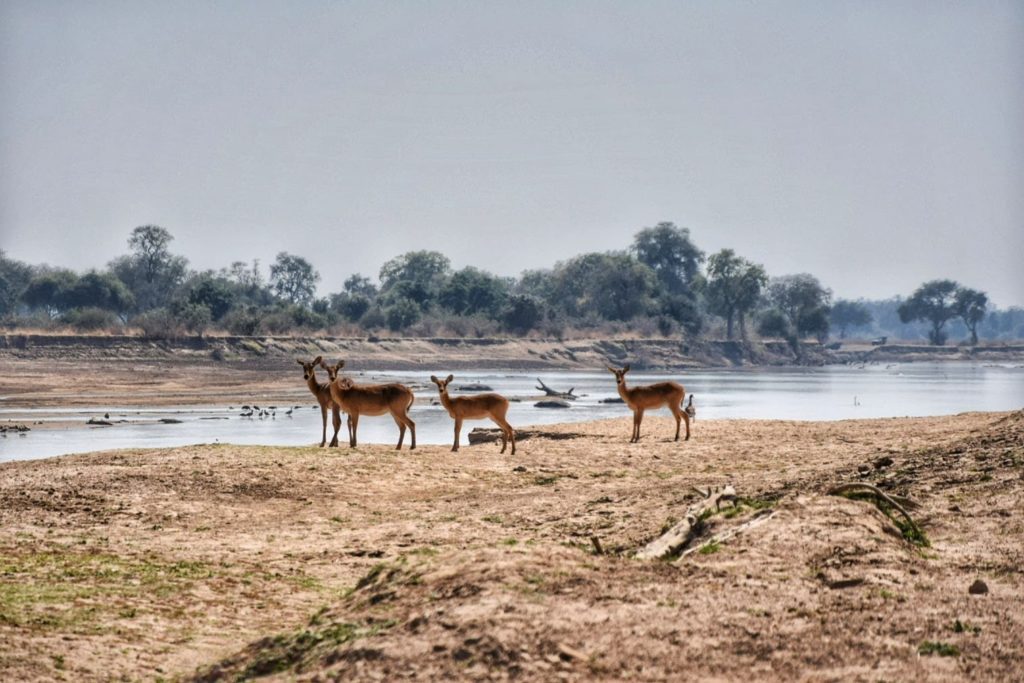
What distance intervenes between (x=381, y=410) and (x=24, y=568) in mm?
9228

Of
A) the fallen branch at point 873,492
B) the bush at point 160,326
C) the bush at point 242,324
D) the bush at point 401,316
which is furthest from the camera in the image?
the bush at point 401,316

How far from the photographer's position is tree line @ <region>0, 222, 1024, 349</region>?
83812 mm

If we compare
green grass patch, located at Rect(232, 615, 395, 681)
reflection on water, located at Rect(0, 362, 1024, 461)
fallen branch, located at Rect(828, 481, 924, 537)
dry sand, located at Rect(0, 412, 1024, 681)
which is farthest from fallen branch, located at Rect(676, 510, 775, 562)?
reflection on water, located at Rect(0, 362, 1024, 461)

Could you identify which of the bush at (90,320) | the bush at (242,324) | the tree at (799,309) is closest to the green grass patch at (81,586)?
the bush at (90,320)

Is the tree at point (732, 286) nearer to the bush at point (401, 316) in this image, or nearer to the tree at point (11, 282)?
the bush at point (401, 316)

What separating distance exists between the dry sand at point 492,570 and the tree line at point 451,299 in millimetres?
51617

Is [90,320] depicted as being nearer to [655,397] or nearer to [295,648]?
[655,397]

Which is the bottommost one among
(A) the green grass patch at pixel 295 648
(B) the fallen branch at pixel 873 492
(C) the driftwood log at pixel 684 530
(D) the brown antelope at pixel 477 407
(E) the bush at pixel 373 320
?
(A) the green grass patch at pixel 295 648

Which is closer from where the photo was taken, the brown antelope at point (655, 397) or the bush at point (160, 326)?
the brown antelope at point (655, 397)

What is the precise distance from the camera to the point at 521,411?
140 ft

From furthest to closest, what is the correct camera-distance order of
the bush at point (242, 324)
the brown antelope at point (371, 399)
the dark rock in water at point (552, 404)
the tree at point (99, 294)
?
the tree at point (99, 294)
the bush at point (242, 324)
the dark rock in water at point (552, 404)
the brown antelope at point (371, 399)

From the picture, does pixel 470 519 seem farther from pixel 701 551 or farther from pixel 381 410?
pixel 381 410

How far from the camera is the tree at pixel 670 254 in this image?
163 m

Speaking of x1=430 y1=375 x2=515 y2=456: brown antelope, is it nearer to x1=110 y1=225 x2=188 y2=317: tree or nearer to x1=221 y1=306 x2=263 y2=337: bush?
x1=221 y1=306 x2=263 y2=337: bush
